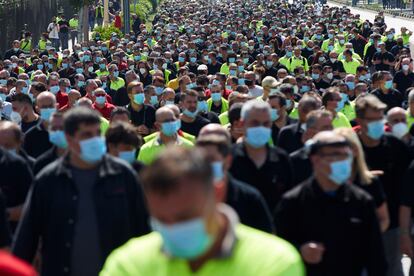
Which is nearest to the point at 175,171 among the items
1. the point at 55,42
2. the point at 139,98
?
the point at 139,98

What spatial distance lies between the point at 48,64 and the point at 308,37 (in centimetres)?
1166

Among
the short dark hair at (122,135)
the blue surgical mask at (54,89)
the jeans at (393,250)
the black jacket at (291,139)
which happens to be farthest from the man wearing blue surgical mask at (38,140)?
the blue surgical mask at (54,89)

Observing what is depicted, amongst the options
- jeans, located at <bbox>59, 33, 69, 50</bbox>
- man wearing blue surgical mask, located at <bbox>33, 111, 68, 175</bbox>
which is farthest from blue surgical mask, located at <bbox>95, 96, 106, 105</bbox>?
jeans, located at <bbox>59, 33, 69, 50</bbox>

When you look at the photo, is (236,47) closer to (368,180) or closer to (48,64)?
(48,64)

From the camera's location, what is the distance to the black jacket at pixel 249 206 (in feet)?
18.9

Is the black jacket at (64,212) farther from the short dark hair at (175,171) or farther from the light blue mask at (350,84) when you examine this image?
the light blue mask at (350,84)

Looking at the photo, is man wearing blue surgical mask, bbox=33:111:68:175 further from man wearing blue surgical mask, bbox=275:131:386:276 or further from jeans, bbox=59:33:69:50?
jeans, bbox=59:33:69:50

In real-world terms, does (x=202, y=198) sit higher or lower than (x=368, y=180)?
higher

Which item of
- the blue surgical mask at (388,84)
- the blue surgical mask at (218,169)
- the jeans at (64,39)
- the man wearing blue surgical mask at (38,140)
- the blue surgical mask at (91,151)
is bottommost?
the jeans at (64,39)

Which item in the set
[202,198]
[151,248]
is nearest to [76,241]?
[151,248]

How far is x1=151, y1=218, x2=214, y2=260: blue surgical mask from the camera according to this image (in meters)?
3.09

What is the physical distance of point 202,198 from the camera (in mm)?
3104

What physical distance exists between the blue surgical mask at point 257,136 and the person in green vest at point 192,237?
388 centimetres

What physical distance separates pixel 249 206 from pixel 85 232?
3.32ft
